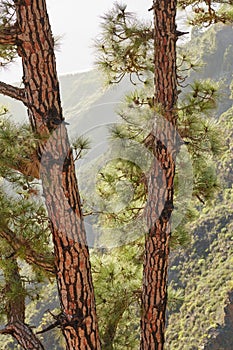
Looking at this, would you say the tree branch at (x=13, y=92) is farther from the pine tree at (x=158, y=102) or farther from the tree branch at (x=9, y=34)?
the pine tree at (x=158, y=102)

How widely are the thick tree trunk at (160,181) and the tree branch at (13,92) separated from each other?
56 cm

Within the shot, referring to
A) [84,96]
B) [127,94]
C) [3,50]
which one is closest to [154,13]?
[127,94]

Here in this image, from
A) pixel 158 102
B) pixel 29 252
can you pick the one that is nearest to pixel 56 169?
pixel 29 252

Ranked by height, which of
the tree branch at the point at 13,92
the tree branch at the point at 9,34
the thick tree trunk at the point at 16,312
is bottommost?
the thick tree trunk at the point at 16,312

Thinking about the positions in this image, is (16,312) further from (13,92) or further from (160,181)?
(13,92)

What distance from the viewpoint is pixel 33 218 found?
184 centimetres

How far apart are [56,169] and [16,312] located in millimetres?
796

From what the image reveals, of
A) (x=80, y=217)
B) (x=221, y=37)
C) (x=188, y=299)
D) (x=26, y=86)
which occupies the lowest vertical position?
(x=80, y=217)

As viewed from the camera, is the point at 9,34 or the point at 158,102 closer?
the point at 9,34

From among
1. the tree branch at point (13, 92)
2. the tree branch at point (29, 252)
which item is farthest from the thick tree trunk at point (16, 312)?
the tree branch at point (13, 92)

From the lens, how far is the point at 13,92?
1647 mm

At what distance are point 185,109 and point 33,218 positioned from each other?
2.68ft

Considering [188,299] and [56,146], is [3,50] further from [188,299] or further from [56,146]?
[188,299]

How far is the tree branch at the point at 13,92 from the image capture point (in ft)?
5.33
